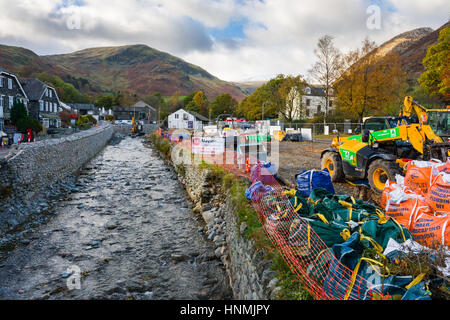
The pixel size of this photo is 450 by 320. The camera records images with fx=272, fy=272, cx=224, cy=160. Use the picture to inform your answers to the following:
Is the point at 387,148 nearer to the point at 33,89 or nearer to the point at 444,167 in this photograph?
the point at 444,167

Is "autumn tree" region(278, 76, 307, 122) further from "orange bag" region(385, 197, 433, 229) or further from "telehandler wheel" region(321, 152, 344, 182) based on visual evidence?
"orange bag" region(385, 197, 433, 229)

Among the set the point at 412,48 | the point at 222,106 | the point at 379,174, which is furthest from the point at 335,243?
the point at 412,48

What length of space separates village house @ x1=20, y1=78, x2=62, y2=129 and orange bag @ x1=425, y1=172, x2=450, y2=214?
47596 millimetres

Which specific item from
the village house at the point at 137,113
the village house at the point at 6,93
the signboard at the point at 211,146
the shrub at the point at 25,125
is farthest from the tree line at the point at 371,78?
the village house at the point at 137,113

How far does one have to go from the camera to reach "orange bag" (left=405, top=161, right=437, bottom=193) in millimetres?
5902

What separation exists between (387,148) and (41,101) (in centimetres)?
4933

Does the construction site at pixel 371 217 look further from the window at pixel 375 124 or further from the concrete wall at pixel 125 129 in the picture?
the concrete wall at pixel 125 129

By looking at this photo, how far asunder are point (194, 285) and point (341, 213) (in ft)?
11.5

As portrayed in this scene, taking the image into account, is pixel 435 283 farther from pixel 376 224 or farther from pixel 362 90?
pixel 362 90

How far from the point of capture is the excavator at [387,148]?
766 centimetres

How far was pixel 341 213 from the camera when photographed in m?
4.87

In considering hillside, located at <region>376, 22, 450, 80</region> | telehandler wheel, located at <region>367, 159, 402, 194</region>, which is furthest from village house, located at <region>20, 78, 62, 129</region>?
hillside, located at <region>376, 22, 450, 80</region>

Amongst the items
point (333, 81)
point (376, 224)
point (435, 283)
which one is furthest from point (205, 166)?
point (333, 81)

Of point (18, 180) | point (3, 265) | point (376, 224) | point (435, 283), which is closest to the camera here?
point (435, 283)
